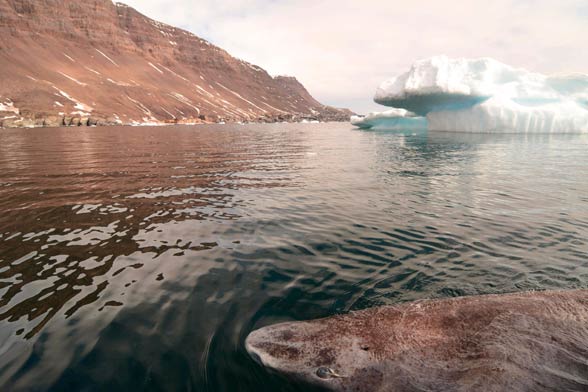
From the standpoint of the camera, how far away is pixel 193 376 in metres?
3.08

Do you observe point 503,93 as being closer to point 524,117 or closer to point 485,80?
point 485,80

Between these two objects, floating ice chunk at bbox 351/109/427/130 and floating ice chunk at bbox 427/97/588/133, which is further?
floating ice chunk at bbox 351/109/427/130

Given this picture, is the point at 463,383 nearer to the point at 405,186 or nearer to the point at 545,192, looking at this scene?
the point at 405,186

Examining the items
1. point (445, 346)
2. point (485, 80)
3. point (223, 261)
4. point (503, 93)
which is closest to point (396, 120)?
point (485, 80)

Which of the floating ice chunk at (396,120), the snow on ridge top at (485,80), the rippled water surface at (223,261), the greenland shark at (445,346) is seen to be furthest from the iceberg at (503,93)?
the greenland shark at (445,346)

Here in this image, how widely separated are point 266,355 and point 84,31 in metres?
232

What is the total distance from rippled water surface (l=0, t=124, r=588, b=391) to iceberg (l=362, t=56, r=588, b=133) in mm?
25584

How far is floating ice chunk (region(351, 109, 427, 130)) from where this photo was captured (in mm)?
52753

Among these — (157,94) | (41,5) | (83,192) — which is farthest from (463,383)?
(41,5)

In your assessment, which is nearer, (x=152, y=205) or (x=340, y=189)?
(x=152, y=205)

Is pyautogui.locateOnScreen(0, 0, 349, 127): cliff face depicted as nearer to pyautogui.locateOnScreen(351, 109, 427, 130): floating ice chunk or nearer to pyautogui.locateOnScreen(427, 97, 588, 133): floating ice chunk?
pyautogui.locateOnScreen(351, 109, 427, 130): floating ice chunk

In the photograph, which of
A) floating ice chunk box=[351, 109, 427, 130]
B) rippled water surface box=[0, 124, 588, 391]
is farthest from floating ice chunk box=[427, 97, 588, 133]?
rippled water surface box=[0, 124, 588, 391]

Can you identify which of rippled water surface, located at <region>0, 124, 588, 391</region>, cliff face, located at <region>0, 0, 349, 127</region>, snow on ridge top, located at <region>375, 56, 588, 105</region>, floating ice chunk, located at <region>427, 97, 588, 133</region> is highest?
cliff face, located at <region>0, 0, 349, 127</region>

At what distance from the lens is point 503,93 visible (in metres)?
35.0
